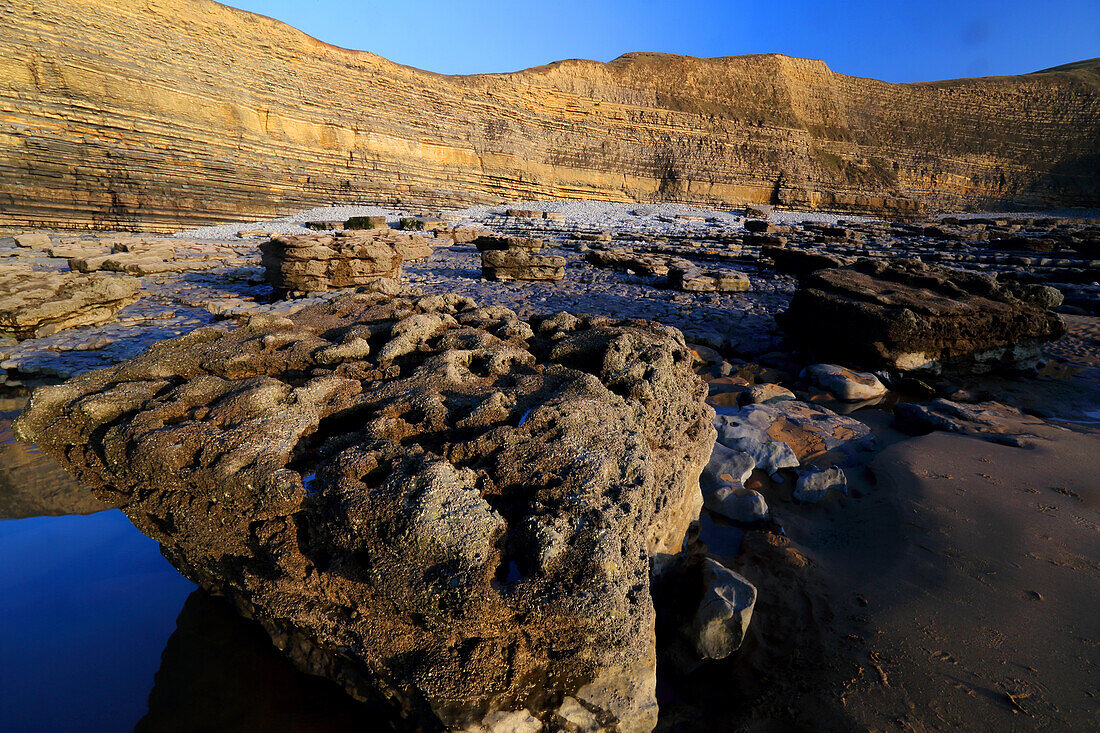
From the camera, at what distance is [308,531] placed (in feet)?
4.91

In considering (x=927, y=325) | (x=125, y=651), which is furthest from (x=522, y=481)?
(x=927, y=325)

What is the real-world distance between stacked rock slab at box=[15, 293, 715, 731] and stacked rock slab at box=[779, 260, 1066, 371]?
2.82 metres

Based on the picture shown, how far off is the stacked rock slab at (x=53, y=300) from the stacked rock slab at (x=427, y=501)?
4159 mm

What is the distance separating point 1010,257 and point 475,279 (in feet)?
38.7

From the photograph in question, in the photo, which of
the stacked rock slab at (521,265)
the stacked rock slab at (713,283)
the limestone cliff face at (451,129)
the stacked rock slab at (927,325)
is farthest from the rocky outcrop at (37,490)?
the limestone cliff face at (451,129)

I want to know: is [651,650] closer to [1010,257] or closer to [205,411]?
[205,411]

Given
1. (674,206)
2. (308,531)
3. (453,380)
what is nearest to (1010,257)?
(453,380)

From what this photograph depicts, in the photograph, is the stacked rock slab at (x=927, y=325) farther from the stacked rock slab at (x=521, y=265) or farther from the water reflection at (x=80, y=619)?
the water reflection at (x=80, y=619)

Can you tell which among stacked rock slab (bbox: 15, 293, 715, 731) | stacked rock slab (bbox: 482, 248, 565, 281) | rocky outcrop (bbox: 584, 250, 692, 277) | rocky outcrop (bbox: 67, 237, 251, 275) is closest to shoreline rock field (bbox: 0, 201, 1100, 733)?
stacked rock slab (bbox: 15, 293, 715, 731)

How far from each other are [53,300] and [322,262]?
2724mm

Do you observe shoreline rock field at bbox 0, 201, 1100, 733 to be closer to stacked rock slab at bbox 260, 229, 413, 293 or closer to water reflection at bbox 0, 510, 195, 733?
water reflection at bbox 0, 510, 195, 733

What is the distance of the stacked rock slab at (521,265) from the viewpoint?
26.1 ft

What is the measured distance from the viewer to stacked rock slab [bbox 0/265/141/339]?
16.0 ft

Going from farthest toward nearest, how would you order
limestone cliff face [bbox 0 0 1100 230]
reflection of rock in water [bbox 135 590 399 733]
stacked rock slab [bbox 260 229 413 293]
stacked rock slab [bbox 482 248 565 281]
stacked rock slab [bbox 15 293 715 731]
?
limestone cliff face [bbox 0 0 1100 230] → stacked rock slab [bbox 482 248 565 281] → stacked rock slab [bbox 260 229 413 293] → reflection of rock in water [bbox 135 590 399 733] → stacked rock slab [bbox 15 293 715 731]
